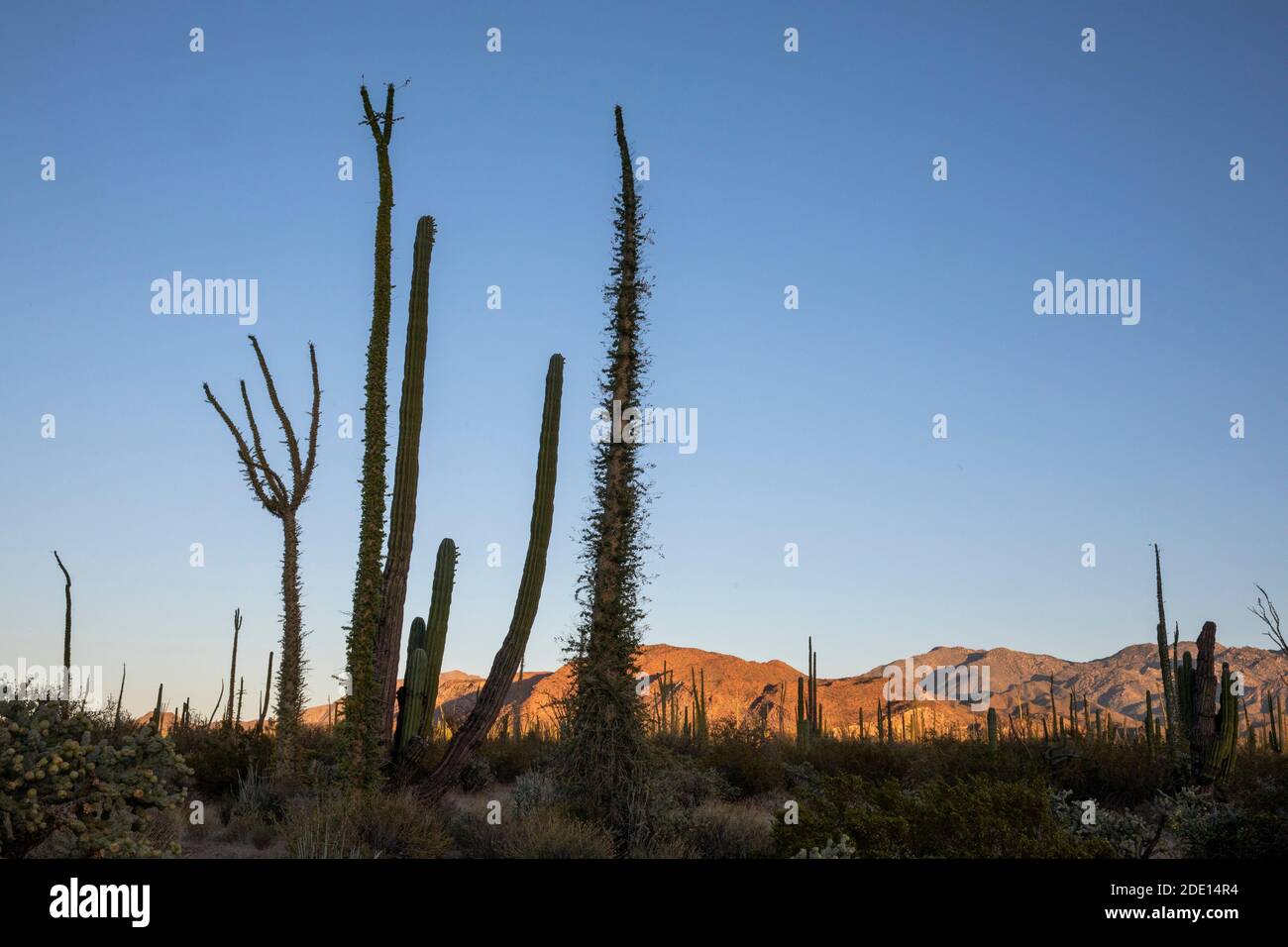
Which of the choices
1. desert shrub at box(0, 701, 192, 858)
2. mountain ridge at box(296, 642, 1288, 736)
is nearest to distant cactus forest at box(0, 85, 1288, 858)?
desert shrub at box(0, 701, 192, 858)

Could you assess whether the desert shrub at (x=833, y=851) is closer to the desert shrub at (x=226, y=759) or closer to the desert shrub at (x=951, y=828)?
the desert shrub at (x=951, y=828)

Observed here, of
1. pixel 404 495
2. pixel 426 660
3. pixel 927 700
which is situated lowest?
pixel 927 700

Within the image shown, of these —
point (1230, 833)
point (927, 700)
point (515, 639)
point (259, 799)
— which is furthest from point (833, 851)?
point (927, 700)

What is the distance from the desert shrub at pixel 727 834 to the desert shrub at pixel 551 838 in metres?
1.17

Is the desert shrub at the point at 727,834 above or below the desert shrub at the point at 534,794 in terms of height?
below

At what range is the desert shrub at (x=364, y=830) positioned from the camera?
11.5 meters

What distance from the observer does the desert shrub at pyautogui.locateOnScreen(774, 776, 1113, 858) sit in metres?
10.9

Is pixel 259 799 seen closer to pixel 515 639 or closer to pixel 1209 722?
pixel 515 639

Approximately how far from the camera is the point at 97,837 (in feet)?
27.4

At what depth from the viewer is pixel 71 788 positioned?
8.45m

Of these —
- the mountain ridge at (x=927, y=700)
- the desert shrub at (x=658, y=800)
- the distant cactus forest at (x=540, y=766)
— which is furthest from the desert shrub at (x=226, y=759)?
the mountain ridge at (x=927, y=700)

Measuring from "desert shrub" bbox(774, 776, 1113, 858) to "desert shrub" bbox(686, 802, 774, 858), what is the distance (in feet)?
2.43

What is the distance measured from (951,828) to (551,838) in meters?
4.33
